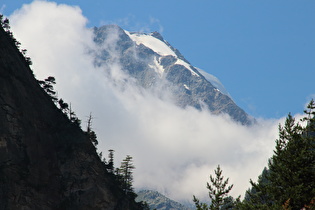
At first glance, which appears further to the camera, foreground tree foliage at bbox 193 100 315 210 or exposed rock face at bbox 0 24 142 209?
exposed rock face at bbox 0 24 142 209

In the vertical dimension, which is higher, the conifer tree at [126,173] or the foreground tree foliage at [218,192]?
the conifer tree at [126,173]

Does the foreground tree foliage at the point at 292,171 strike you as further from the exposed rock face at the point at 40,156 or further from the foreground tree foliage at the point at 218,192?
the exposed rock face at the point at 40,156

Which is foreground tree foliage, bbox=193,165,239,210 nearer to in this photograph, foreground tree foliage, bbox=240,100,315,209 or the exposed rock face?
foreground tree foliage, bbox=240,100,315,209

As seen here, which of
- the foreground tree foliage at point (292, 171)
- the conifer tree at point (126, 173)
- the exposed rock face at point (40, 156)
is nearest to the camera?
the foreground tree foliage at point (292, 171)

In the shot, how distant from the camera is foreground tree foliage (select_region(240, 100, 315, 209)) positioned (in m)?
25.0

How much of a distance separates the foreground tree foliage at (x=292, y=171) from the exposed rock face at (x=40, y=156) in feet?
176

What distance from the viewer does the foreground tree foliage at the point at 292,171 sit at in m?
25.0

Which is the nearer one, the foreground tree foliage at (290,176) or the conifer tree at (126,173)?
the foreground tree foliage at (290,176)

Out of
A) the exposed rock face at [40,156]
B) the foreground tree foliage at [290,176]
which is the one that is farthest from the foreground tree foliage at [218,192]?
the exposed rock face at [40,156]

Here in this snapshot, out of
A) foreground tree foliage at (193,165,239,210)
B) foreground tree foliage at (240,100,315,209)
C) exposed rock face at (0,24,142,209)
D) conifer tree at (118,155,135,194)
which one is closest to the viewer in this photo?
foreground tree foliage at (240,100,315,209)

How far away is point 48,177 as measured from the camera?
257 ft

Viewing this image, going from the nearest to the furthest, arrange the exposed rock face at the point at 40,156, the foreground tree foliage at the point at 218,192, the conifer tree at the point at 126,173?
the foreground tree foliage at the point at 218,192, the exposed rock face at the point at 40,156, the conifer tree at the point at 126,173

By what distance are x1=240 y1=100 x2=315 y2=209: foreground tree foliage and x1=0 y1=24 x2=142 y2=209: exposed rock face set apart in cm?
5354

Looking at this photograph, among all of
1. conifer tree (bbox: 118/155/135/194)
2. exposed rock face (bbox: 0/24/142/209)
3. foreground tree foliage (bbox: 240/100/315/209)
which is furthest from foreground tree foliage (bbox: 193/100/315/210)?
conifer tree (bbox: 118/155/135/194)
